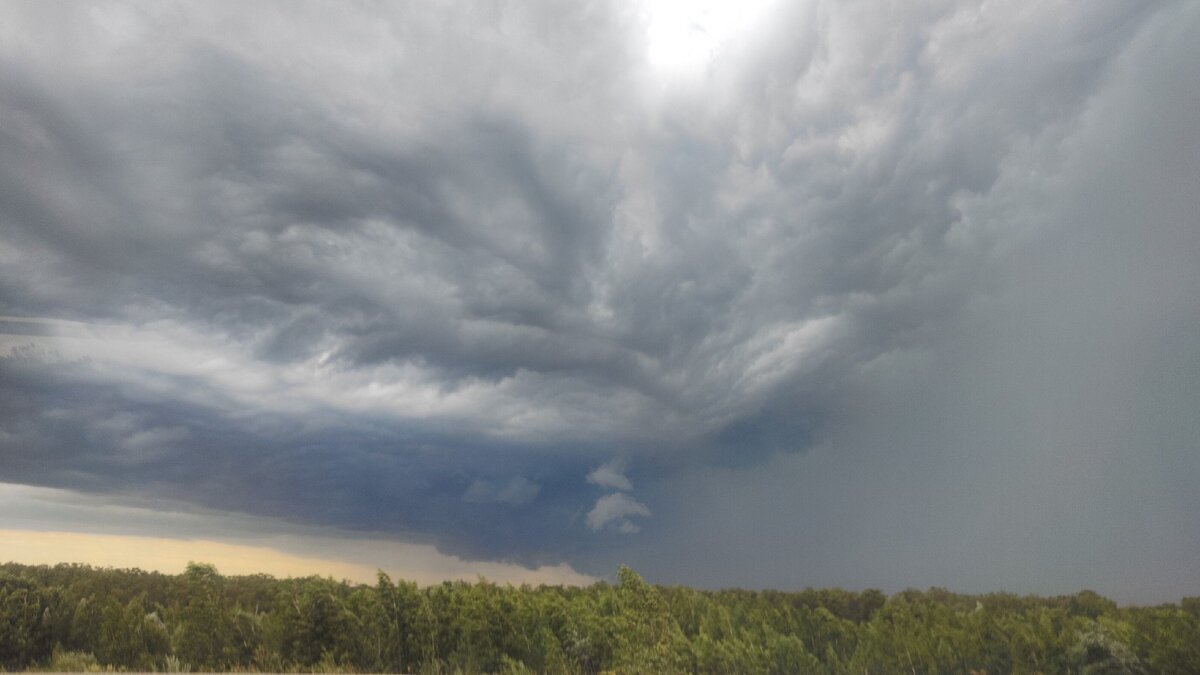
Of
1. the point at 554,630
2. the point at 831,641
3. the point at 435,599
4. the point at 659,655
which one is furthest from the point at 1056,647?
the point at 435,599

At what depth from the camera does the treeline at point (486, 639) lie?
2416cm

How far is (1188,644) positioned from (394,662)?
1091 inches

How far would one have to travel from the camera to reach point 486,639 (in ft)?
91.0

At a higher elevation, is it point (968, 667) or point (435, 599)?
point (435, 599)

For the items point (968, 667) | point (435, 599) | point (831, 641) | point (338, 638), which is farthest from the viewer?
point (831, 641)

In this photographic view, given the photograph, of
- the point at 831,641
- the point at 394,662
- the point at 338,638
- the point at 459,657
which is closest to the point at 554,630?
the point at 459,657

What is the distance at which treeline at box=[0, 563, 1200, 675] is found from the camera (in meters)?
24.2

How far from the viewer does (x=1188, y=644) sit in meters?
25.7

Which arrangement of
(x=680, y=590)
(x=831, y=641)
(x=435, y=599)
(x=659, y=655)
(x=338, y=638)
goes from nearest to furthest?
1. (x=659, y=655)
2. (x=338, y=638)
3. (x=435, y=599)
4. (x=831, y=641)
5. (x=680, y=590)

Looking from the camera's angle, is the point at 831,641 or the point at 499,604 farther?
the point at 831,641

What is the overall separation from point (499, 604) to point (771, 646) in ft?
35.3

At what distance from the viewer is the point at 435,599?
1164 inches

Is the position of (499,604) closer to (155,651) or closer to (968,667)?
(155,651)

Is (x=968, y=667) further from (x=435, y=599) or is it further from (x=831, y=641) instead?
(x=435, y=599)
